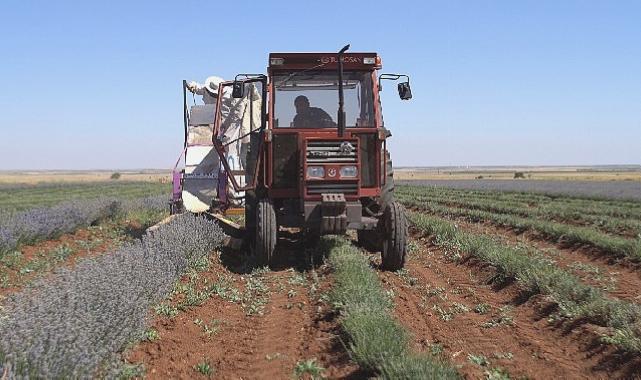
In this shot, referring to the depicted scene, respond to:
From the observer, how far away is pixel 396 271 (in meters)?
8.97

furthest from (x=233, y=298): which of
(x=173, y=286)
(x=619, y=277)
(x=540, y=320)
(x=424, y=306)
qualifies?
(x=619, y=277)

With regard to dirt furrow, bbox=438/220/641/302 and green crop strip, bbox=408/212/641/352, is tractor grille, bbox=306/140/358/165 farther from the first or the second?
dirt furrow, bbox=438/220/641/302

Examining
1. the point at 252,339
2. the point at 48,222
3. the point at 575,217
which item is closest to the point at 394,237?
the point at 252,339

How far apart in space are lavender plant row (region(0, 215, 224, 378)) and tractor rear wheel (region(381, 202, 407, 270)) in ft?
10.9

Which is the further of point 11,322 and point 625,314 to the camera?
point 625,314

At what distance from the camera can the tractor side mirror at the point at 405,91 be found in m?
8.84

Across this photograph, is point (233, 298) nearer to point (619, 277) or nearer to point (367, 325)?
point (367, 325)

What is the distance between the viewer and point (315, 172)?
848 centimetres

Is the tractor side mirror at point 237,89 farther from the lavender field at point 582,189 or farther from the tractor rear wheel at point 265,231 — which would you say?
the lavender field at point 582,189

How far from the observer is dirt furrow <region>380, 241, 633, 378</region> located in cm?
484

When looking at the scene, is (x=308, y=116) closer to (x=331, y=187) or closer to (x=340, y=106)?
(x=340, y=106)

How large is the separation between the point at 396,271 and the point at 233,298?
301 cm

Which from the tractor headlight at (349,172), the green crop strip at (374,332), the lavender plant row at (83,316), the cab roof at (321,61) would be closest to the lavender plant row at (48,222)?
the lavender plant row at (83,316)

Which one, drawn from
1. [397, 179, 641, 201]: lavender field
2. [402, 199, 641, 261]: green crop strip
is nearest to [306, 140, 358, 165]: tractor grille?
[402, 199, 641, 261]: green crop strip
